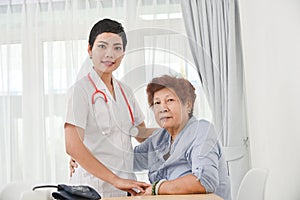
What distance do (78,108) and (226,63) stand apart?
1.70m

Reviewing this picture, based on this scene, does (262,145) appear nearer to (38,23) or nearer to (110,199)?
(110,199)

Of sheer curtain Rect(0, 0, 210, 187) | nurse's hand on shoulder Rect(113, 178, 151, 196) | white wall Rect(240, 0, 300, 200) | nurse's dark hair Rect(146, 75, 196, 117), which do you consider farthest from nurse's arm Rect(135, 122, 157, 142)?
sheer curtain Rect(0, 0, 210, 187)

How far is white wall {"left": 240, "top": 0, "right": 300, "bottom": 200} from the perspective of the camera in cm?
342

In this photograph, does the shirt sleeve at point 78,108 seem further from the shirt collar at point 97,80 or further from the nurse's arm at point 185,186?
the nurse's arm at point 185,186

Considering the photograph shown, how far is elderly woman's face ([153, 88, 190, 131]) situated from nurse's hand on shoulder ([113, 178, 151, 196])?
290 millimetres

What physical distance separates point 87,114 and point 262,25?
5.59 feet

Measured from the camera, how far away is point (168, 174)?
7.77 feet

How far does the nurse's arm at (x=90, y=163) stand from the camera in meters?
2.37

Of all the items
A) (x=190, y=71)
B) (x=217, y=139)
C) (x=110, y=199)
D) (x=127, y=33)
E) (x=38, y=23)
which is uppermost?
(x=38, y=23)

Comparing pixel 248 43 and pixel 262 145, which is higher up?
pixel 248 43

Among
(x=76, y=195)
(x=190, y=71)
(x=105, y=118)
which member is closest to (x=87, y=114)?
(x=105, y=118)

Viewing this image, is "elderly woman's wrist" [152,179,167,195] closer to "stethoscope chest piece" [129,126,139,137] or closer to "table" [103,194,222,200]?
"table" [103,194,222,200]

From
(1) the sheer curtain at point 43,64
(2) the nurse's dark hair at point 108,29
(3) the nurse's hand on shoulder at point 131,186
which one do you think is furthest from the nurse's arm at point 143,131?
(1) the sheer curtain at point 43,64

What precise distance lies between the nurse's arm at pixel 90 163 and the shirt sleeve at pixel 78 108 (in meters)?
0.03
